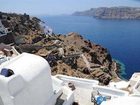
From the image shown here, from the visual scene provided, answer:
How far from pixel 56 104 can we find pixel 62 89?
1440mm

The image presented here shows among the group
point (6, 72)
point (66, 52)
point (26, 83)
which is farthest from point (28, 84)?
point (66, 52)

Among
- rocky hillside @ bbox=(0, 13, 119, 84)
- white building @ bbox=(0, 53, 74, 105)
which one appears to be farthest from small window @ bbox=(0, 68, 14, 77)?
rocky hillside @ bbox=(0, 13, 119, 84)

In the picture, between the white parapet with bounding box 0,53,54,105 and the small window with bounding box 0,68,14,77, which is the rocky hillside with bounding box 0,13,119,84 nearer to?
the white parapet with bounding box 0,53,54,105

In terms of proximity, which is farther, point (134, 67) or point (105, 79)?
point (134, 67)

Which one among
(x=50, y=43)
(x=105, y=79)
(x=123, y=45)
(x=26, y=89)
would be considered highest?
(x=26, y=89)

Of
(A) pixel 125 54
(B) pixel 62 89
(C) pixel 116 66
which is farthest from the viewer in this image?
(A) pixel 125 54

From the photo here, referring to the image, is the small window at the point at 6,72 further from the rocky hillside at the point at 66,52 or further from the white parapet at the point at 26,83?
the rocky hillside at the point at 66,52

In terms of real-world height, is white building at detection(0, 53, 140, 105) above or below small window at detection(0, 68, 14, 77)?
below

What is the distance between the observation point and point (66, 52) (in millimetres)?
62406

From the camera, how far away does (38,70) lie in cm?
1739

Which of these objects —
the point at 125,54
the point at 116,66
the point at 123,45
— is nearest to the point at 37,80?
the point at 116,66

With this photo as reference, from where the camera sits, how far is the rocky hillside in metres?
44.9

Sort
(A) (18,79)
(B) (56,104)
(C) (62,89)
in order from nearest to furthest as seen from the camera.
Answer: (A) (18,79)
(B) (56,104)
(C) (62,89)

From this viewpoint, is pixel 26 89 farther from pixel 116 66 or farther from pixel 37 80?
pixel 116 66
